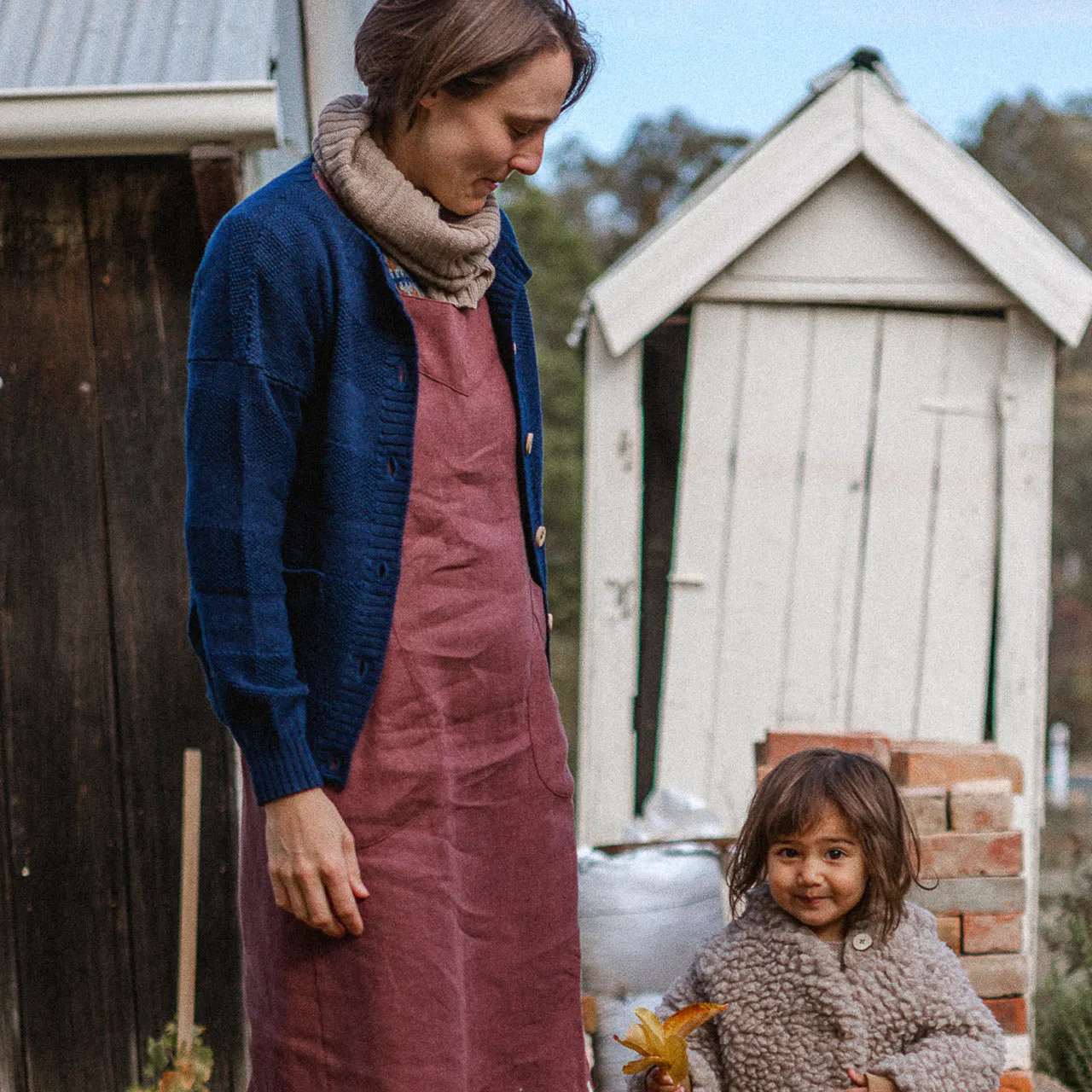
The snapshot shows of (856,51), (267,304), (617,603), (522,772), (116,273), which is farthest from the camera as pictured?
(617,603)

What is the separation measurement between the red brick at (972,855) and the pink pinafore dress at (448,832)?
5.15 ft

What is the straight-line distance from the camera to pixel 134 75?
264 centimetres

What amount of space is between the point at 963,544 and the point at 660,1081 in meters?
2.76

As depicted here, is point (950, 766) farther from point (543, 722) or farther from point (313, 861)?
point (313, 861)

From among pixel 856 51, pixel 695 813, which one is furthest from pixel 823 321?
pixel 695 813

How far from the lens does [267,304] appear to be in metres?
1.44

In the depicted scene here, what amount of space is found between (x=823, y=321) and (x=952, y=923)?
2.08m

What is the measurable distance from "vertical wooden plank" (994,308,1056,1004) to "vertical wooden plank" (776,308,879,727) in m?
0.45

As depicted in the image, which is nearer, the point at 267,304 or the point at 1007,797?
the point at 267,304

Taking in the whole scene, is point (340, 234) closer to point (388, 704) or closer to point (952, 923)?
point (388, 704)

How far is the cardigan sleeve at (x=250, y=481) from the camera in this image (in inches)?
55.8

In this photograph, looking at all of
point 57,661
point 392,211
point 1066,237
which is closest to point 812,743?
point 57,661

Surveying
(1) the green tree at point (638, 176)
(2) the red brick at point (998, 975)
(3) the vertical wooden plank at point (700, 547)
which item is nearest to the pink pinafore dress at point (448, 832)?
(2) the red brick at point (998, 975)

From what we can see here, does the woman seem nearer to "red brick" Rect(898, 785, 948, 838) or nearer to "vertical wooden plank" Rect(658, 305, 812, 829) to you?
"red brick" Rect(898, 785, 948, 838)
